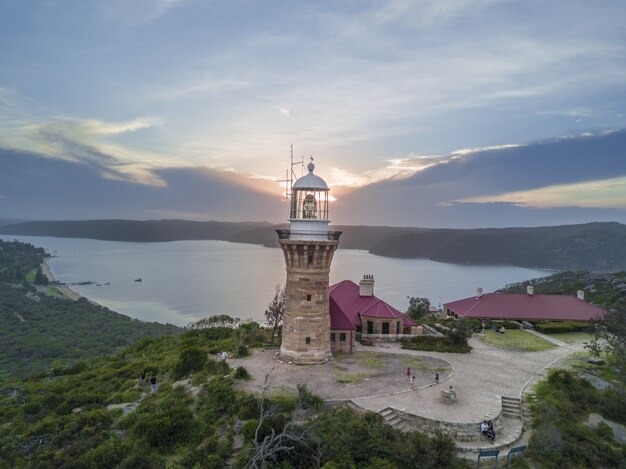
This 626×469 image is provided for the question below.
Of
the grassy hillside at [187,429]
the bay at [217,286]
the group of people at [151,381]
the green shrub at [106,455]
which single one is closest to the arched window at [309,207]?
the grassy hillside at [187,429]

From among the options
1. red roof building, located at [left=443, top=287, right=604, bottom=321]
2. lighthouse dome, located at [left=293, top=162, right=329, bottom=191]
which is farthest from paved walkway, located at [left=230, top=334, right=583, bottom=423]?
lighthouse dome, located at [left=293, top=162, right=329, bottom=191]

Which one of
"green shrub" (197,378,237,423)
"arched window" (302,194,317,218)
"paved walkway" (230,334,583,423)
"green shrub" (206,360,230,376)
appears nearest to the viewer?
"green shrub" (197,378,237,423)

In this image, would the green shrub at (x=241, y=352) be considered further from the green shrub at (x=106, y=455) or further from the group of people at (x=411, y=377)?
the group of people at (x=411, y=377)

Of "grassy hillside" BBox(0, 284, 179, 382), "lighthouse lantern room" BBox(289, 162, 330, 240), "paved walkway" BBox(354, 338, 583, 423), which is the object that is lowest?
"grassy hillside" BBox(0, 284, 179, 382)

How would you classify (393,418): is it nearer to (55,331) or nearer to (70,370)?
(70,370)

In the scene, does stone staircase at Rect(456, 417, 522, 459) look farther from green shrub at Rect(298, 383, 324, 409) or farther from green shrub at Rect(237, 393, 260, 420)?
green shrub at Rect(237, 393, 260, 420)

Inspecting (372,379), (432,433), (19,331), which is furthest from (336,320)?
(19,331)

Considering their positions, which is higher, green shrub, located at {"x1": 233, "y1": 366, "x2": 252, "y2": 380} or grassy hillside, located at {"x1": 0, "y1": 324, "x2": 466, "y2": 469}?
green shrub, located at {"x1": 233, "y1": 366, "x2": 252, "y2": 380}

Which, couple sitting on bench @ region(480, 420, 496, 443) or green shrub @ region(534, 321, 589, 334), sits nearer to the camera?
couple sitting on bench @ region(480, 420, 496, 443)
